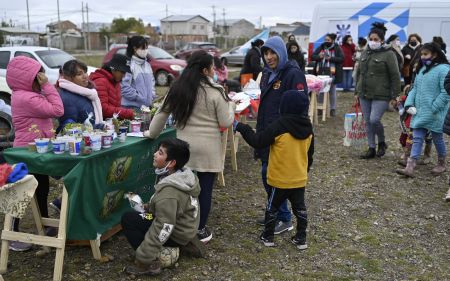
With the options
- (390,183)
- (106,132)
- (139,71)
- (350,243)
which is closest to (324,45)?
(390,183)

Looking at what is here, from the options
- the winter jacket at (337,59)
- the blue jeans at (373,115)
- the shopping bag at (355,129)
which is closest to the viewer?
the blue jeans at (373,115)

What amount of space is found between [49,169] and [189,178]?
1049 mm

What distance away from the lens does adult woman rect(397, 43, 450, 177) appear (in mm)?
5562

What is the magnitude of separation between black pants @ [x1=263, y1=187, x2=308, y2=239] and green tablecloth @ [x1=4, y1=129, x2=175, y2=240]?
123 centimetres

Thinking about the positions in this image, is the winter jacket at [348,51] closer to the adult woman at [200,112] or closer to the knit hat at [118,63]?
the knit hat at [118,63]

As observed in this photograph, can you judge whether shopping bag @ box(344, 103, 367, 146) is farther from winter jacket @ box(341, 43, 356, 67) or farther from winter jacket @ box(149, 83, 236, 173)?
winter jacket @ box(341, 43, 356, 67)

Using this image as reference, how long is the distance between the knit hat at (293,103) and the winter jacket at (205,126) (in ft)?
1.47

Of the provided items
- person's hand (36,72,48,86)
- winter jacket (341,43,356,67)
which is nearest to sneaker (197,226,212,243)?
person's hand (36,72,48,86)

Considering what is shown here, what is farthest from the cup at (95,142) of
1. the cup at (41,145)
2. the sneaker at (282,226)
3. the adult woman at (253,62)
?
the adult woman at (253,62)

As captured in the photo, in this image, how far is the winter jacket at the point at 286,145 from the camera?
3.67 metres

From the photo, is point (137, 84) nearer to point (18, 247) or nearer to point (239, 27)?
point (18, 247)

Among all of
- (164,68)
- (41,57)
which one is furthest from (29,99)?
(164,68)

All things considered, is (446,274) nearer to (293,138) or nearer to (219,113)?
(293,138)

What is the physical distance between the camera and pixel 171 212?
3.29 meters
